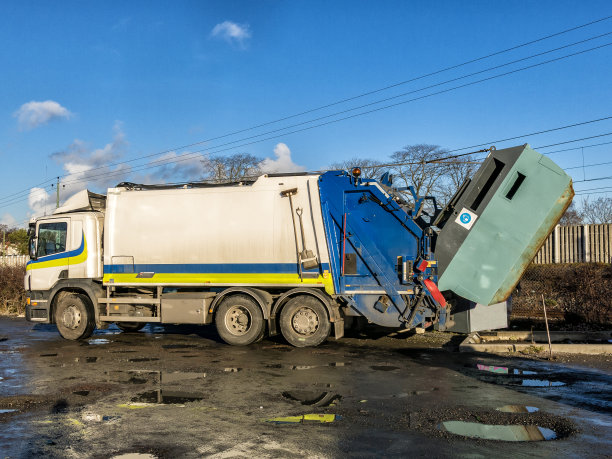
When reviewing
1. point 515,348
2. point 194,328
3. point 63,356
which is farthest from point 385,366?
point 194,328

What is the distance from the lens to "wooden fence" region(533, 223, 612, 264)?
23.3 metres

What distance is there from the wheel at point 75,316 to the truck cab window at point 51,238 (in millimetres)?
1213

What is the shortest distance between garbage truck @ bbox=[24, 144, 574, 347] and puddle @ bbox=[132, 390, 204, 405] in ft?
12.5

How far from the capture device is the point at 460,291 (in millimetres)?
10070

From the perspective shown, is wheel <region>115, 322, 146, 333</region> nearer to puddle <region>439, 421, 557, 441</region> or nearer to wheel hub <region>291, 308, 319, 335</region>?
wheel hub <region>291, 308, 319, 335</region>

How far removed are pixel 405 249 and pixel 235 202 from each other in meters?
3.66

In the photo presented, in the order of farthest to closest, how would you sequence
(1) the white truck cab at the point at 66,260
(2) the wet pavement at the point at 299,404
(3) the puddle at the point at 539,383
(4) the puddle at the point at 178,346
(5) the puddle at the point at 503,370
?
(1) the white truck cab at the point at 66,260, (4) the puddle at the point at 178,346, (5) the puddle at the point at 503,370, (3) the puddle at the point at 539,383, (2) the wet pavement at the point at 299,404

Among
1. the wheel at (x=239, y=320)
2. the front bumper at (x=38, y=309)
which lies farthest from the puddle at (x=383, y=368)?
the front bumper at (x=38, y=309)

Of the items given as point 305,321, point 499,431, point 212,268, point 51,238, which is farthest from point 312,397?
point 51,238

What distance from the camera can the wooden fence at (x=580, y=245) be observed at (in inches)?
917

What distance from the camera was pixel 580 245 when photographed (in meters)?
23.6

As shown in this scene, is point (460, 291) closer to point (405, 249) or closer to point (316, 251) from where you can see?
point (405, 249)

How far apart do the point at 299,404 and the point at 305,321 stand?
4235 millimetres

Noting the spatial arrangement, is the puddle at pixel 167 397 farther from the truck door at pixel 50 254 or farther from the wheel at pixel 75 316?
Result: the truck door at pixel 50 254
